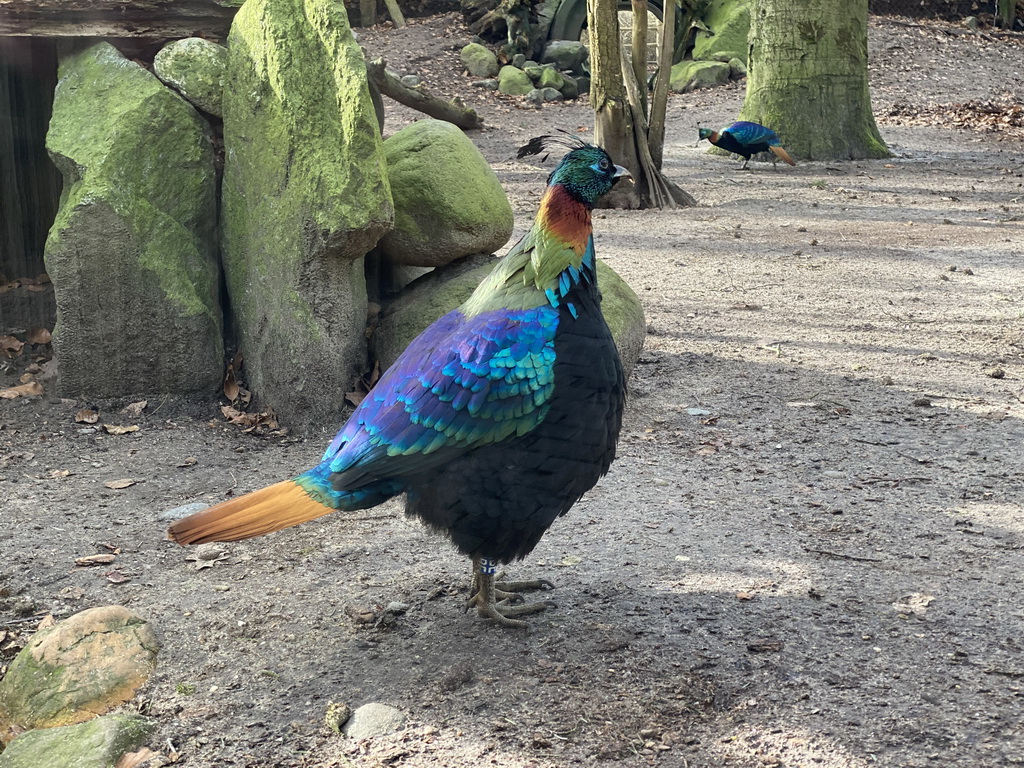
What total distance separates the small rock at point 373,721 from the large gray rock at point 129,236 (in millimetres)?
2715

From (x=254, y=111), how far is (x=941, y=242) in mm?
5293

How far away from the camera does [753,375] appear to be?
5.34 meters

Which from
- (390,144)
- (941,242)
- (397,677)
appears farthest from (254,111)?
(941,242)

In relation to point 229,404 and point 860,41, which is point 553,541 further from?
point 860,41

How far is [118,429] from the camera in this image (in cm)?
478

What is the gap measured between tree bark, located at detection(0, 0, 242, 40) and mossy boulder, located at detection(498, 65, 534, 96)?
1111cm

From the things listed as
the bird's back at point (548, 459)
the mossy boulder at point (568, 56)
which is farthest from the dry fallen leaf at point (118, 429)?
the mossy boulder at point (568, 56)

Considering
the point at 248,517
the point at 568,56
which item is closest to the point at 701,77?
the point at 568,56

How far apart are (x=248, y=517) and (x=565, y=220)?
1.10 metres

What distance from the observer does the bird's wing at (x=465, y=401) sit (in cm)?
269

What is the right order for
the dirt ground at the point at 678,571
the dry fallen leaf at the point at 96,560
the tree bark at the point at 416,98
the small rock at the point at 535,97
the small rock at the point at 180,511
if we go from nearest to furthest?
1. the dirt ground at the point at 678,571
2. the dry fallen leaf at the point at 96,560
3. the small rock at the point at 180,511
4. the tree bark at the point at 416,98
5. the small rock at the point at 535,97

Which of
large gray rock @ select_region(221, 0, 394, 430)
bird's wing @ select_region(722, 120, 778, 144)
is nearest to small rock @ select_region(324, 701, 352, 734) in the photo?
large gray rock @ select_region(221, 0, 394, 430)

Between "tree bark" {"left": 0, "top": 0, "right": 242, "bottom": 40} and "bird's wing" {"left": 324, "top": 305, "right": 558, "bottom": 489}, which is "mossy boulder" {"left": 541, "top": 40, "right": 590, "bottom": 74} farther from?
"bird's wing" {"left": 324, "top": 305, "right": 558, "bottom": 489}

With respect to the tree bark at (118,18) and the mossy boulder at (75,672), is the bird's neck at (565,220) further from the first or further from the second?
the tree bark at (118,18)
